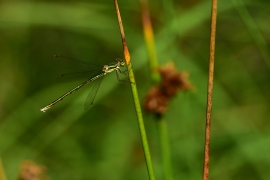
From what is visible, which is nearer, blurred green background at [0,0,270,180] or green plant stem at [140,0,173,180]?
green plant stem at [140,0,173,180]

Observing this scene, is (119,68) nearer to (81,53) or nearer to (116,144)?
(116,144)

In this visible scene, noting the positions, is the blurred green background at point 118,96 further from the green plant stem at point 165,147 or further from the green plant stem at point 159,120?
the green plant stem at point 165,147

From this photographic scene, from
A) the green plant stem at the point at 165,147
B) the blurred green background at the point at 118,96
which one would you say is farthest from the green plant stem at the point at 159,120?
the blurred green background at the point at 118,96

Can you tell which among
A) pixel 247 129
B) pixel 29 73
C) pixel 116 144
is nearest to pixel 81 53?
pixel 29 73

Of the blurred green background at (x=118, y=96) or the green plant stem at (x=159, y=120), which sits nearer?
the green plant stem at (x=159, y=120)

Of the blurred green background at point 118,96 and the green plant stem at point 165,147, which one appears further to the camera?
the blurred green background at point 118,96

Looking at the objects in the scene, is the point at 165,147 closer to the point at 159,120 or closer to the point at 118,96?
the point at 159,120

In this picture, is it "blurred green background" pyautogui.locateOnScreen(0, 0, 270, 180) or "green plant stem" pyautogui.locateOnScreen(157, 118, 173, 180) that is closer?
"green plant stem" pyautogui.locateOnScreen(157, 118, 173, 180)

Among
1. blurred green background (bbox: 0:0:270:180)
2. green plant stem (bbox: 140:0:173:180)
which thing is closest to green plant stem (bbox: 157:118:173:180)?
green plant stem (bbox: 140:0:173:180)

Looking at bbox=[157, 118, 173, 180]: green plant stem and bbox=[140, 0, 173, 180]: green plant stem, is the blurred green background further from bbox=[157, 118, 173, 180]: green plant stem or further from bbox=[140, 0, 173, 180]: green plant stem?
bbox=[157, 118, 173, 180]: green plant stem
